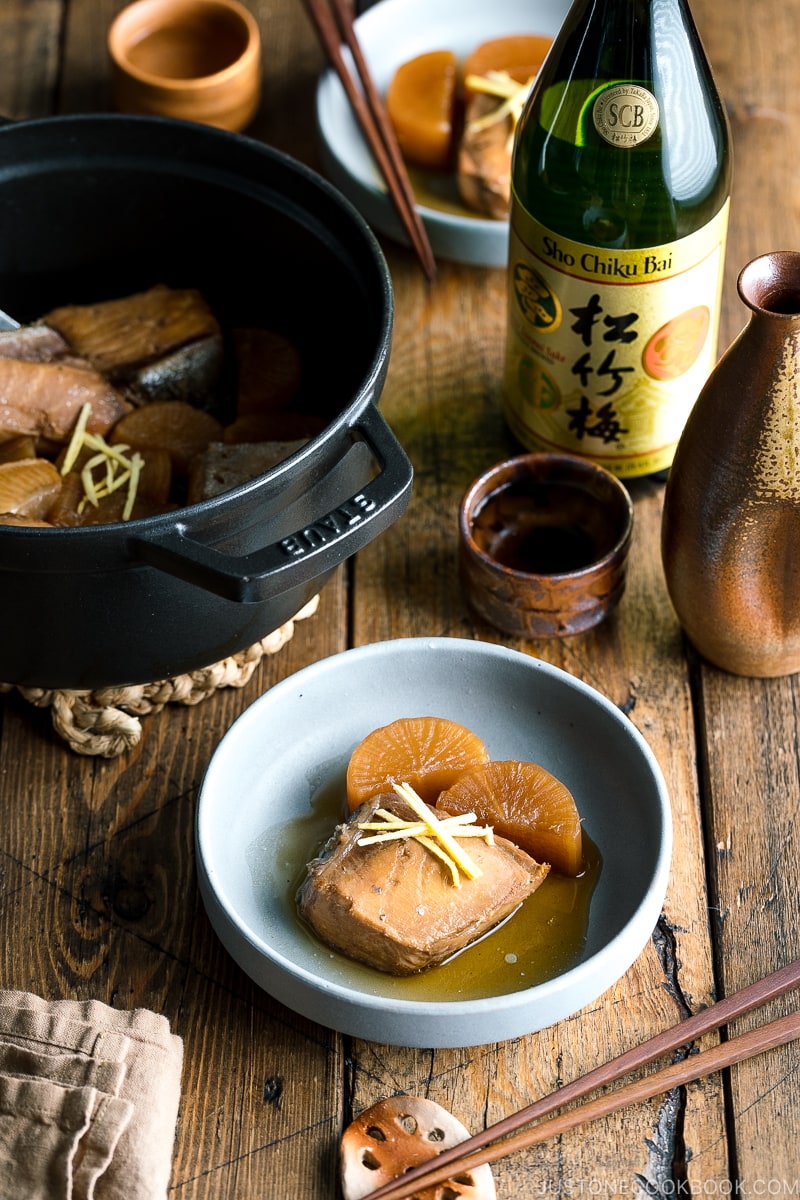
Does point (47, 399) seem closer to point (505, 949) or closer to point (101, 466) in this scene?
point (101, 466)

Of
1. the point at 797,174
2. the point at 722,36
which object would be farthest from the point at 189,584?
the point at 722,36

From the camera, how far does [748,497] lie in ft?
3.67

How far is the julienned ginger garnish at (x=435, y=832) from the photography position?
3.34ft

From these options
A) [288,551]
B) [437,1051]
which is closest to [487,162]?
[288,551]

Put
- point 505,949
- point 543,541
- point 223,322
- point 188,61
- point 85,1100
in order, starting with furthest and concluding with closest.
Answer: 1. point 188,61
2. point 223,322
3. point 543,541
4. point 505,949
5. point 85,1100

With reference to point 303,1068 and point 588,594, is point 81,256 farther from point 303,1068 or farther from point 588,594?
point 303,1068

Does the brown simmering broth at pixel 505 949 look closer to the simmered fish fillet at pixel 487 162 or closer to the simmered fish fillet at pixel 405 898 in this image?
the simmered fish fillet at pixel 405 898

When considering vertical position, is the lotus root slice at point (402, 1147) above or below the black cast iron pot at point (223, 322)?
below

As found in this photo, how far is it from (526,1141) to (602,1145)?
7cm

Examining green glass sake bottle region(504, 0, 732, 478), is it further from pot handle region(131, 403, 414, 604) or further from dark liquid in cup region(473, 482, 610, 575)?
pot handle region(131, 403, 414, 604)

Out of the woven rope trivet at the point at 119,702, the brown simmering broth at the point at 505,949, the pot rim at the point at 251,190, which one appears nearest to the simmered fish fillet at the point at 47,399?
the pot rim at the point at 251,190

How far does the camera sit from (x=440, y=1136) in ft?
3.19

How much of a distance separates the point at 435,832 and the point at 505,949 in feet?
0.37

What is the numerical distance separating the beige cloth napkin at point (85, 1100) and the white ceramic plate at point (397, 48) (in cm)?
96
